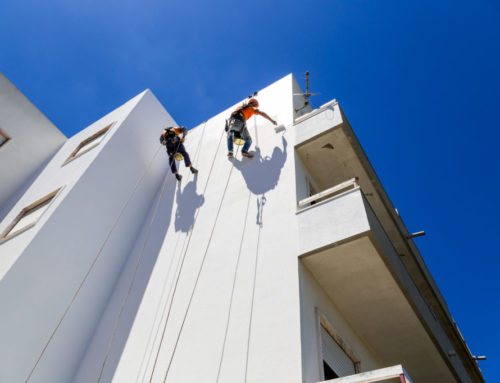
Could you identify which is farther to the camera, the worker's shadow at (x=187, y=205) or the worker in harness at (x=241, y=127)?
the worker in harness at (x=241, y=127)

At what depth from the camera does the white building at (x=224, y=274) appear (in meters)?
5.02

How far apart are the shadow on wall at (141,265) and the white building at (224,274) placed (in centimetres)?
3

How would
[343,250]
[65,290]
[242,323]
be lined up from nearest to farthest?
[242,323] < [343,250] < [65,290]

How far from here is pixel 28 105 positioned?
11930 millimetres

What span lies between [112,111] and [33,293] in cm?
761

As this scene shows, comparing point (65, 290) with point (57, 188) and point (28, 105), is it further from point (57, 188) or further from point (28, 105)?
point (28, 105)

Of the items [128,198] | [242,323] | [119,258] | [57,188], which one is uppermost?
[128,198]

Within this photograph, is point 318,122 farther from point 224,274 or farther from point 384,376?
point 384,376

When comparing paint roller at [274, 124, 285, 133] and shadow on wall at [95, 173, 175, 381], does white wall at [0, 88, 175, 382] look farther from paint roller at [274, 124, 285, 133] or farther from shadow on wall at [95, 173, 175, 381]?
paint roller at [274, 124, 285, 133]

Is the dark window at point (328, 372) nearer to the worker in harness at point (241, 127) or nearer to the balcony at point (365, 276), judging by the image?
the balcony at point (365, 276)

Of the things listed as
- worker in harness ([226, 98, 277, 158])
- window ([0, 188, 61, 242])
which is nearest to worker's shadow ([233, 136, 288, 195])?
worker in harness ([226, 98, 277, 158])

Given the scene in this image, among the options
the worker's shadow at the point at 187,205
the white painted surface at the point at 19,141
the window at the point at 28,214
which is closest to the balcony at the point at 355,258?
the worker's shadow at the point at 187,205

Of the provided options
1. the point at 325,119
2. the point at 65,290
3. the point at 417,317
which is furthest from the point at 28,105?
the point at 417,317

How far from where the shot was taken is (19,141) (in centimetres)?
1145
